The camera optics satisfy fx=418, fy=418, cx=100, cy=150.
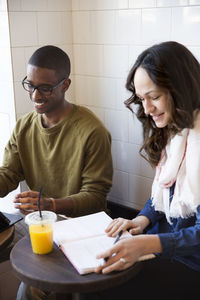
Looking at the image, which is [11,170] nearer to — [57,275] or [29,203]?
[29,203]

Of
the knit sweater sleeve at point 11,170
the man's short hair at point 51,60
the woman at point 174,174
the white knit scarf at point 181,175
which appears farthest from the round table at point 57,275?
the man's short hair at point 51,60

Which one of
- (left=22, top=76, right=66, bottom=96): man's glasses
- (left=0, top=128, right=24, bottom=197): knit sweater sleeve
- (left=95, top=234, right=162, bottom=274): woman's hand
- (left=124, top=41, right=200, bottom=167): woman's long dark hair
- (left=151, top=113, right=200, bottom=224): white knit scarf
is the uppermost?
(left=124, top=41, right=200, bottom=167): woman's long dark hair

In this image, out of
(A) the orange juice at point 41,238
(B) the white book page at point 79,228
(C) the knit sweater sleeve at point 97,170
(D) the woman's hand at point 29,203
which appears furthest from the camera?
(C) the knit sweater sleeve at point 97,170

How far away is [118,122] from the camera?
244 cm

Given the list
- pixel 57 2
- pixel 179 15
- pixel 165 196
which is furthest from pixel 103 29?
pixel 165 196

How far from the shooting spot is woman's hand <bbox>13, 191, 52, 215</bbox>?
1.61 m

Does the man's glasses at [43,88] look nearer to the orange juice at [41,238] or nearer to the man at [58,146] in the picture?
the man at [58,146]

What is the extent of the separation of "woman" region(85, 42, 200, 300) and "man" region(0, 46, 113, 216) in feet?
1.45

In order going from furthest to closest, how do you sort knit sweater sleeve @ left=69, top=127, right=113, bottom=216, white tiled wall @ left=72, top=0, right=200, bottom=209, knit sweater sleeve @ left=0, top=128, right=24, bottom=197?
white tiled wall @ left=72, top=0, right=200, bottom=209 < knit sweater sleeve @ left=0, top=128, right=24, bottom=197 < knit sweater sleeve @ left=69, top=127, right=113, bottom=216

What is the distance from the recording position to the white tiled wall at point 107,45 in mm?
2158

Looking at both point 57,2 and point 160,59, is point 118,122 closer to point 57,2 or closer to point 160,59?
point 57,2

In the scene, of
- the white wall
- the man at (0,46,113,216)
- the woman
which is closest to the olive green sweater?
the man at (0,46,113,216)

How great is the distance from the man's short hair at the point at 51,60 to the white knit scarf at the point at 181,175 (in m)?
0.66

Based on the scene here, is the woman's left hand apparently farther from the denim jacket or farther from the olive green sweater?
the olive green sweater
